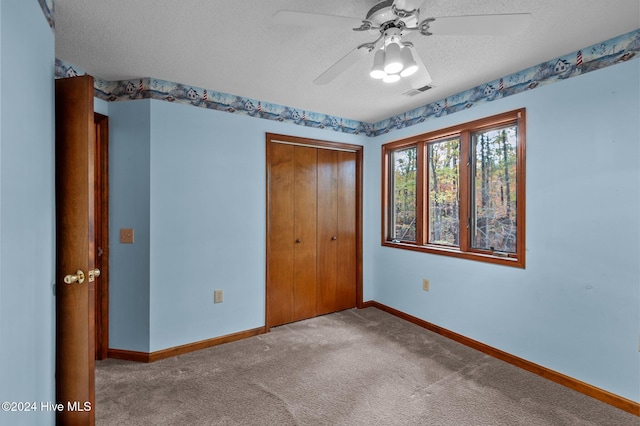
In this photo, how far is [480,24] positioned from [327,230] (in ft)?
8.69

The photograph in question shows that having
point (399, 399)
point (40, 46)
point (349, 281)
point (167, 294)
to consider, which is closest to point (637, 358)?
point (399, 399)

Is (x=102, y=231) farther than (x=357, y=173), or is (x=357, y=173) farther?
(x=357, y=173)

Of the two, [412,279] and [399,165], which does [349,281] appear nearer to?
[412,279]

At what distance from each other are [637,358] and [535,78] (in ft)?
6.68

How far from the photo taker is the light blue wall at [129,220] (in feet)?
8.33

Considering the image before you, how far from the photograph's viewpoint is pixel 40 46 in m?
1.38

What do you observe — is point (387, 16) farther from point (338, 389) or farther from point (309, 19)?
point (338, 389)

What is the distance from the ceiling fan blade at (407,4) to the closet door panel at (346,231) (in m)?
2.45

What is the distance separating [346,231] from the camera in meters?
3.83

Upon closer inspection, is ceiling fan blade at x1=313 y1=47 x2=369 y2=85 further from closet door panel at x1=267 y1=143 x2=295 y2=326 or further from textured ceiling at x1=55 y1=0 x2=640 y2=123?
closet door panel at x1=267 y1=143 x2=295 y2=326

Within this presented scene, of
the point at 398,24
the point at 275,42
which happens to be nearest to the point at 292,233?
the point at 275,42

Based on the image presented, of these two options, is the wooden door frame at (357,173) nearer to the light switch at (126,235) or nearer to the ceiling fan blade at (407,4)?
the light switch at (126,235)

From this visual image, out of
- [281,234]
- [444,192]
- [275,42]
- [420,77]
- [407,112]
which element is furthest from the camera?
[407,112]

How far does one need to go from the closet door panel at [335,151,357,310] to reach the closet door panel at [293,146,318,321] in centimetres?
36
